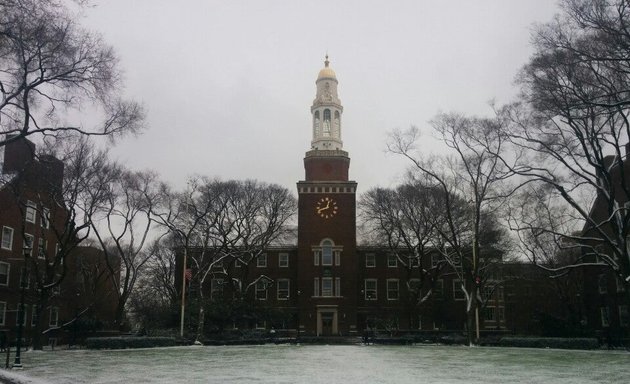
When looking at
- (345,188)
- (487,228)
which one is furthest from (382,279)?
(487,228)

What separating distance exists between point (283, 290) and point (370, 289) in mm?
9696

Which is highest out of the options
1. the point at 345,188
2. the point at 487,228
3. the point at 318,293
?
the point at 345,188

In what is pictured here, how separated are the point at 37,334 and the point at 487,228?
35.2 meters

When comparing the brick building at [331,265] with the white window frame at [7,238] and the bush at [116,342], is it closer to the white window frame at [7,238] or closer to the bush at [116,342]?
the white window frame at [7,238]

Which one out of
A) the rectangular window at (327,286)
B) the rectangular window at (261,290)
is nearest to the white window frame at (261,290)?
the rectangular window at (261,290)

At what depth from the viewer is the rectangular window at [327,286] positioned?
205ft

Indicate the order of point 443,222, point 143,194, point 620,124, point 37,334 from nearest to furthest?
1. point 620,124
2. point 37,334
3. point 143,194
4. point 443,222

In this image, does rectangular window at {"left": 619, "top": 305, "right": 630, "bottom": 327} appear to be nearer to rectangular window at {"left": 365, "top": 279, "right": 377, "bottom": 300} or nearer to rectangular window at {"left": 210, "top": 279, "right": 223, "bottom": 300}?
rectangular window at {"left": 365, "top": 279, "right": 377, "bottom": 300}

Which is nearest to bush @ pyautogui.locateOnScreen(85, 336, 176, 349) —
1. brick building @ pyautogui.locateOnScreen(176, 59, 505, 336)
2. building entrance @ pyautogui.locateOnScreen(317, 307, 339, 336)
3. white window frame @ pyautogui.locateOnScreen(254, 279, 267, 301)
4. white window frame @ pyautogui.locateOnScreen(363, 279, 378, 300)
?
brick building @ pyautogui.locateOnScreen(176, 59, 505, 336)

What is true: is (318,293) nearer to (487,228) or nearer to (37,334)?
(487,228)

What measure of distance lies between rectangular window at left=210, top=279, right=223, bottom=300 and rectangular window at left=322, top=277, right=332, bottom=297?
10416 mm

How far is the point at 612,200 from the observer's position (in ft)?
98.0

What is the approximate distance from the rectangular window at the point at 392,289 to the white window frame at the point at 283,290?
11.1 metres

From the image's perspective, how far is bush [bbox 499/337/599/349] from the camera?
3531 centimetres
